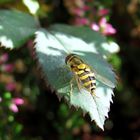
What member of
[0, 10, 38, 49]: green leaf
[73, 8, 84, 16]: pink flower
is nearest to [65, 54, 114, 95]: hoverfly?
[0, 10, 38, 49]: green leaf

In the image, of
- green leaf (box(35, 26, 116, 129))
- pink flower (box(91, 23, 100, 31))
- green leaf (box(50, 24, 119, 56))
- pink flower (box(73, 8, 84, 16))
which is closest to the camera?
green leaf (box(35, 26, 116, 129))

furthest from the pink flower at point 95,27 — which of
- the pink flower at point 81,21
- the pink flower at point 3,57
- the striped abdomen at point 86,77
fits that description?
the striped abdomen at point 86,77

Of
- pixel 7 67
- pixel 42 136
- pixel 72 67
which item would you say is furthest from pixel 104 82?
pixel 42 136

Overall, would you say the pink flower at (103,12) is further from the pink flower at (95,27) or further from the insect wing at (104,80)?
the insect wing at (104,80)

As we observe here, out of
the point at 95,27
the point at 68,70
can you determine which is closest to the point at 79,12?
the point at 95,27

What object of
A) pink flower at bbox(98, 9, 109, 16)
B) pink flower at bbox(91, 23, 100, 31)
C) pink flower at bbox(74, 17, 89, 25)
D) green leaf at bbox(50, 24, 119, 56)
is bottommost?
green leaf at bbox(50, 24, 119, 56)

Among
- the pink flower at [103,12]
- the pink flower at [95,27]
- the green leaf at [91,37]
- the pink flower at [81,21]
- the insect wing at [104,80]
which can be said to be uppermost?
the pink flower at [81,21]

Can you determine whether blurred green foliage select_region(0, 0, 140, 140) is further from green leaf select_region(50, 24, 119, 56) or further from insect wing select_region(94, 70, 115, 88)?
insect wing select_region(94, 70, 115, 88)
